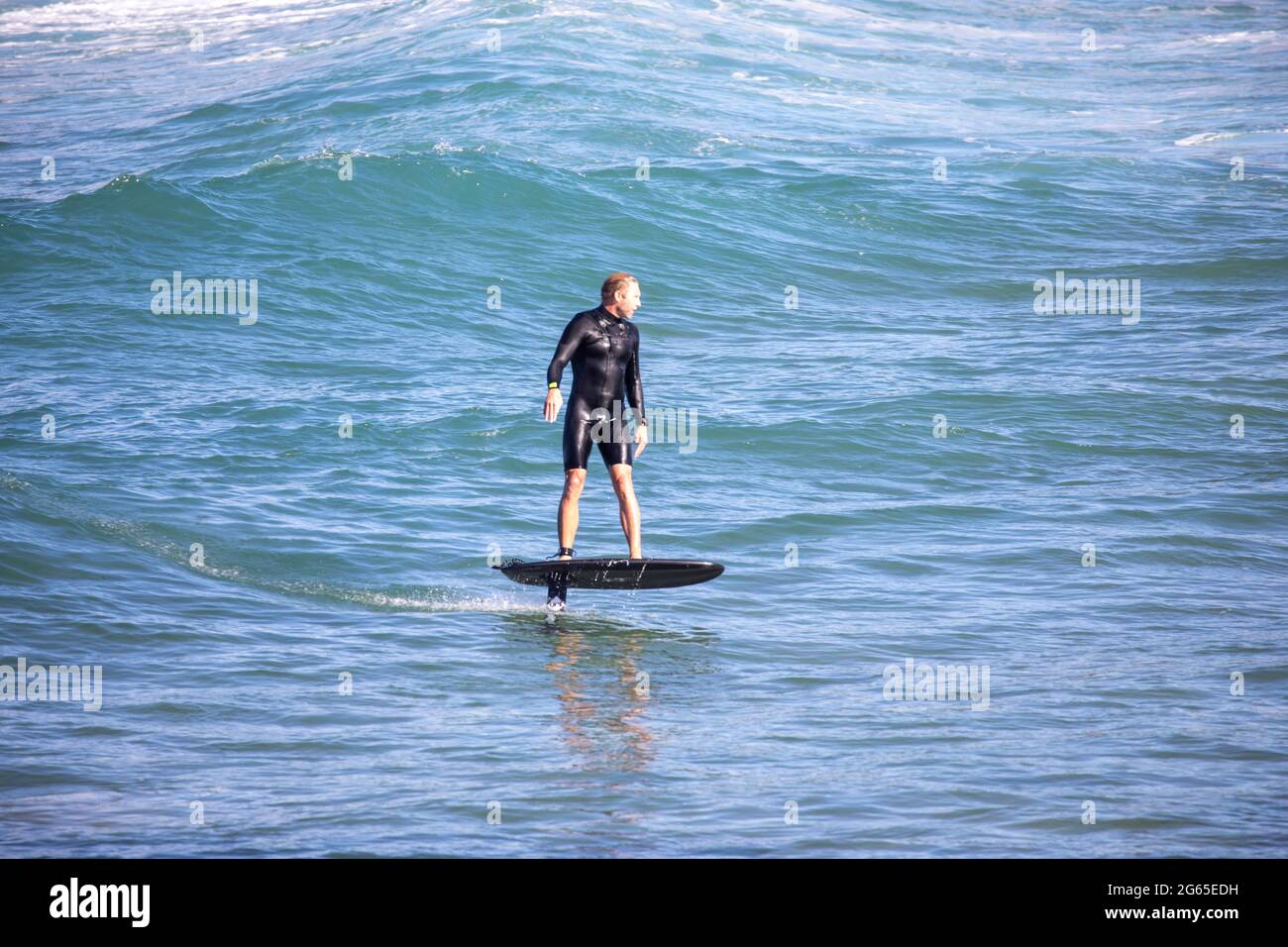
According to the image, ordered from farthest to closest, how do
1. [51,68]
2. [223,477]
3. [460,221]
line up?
1. [51,68]
2. [460,221]
3. [223,477]

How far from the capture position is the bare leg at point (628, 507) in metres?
9.34

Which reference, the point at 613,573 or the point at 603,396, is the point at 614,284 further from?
the point at 613,573

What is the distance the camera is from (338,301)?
18.1 meters

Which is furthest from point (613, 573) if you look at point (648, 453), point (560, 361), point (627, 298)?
point (648, 453)

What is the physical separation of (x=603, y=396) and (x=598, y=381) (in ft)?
0.34

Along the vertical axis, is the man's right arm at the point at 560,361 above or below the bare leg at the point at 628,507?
above

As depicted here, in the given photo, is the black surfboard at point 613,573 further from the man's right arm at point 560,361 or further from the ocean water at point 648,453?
the man's right arm at point 560,361

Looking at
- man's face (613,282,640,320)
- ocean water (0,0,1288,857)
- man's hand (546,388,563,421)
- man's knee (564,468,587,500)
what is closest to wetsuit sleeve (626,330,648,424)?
man's face (613,282,640,320)

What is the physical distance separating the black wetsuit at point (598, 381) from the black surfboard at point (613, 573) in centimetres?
66

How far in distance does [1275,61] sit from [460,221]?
75.1 feet

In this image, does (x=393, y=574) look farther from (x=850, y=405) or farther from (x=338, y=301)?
(x=338, y=301)

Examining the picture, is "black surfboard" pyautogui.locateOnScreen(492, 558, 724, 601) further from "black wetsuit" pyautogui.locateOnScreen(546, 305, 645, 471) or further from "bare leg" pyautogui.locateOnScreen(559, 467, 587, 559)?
"black wetsuit" pyautogui.locateOnScreen(546, 305, 645, 471)

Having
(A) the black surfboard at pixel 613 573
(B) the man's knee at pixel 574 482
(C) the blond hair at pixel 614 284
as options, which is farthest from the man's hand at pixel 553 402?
(A) the black surfboard at pixel 613 573
